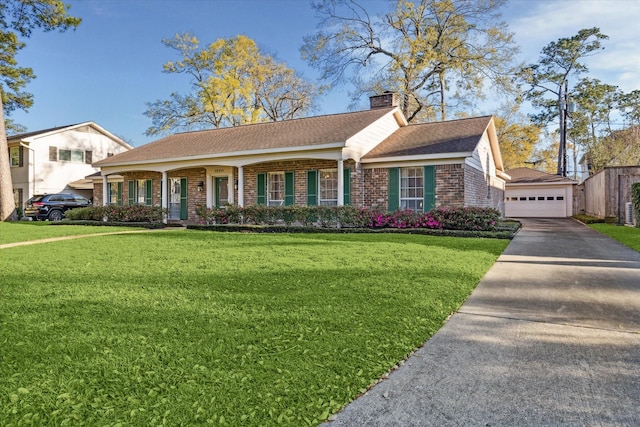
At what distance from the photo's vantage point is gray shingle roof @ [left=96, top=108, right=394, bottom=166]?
16.0 m

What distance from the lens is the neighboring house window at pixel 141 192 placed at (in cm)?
2041

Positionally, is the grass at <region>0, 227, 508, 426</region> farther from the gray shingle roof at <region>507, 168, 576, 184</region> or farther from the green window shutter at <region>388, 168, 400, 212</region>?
the gray shingle roof at <region>507, 168, 576, 184</region>

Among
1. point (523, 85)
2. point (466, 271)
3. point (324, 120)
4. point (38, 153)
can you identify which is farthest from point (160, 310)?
point (523, 85)

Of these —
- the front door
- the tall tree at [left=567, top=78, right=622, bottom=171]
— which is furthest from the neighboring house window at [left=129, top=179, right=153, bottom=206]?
the tall tree at [left=567, top=78, right=622, bottom=171]

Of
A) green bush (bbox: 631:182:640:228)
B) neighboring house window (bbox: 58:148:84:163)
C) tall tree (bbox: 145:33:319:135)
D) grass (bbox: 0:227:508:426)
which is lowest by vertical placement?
grass (bbox: 0:227:508:426)

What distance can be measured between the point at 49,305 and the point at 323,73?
27.1 m

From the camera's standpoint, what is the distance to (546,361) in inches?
121

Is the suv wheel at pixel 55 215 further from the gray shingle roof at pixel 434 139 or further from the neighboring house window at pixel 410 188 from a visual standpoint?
the neighboring house window at pixel 410 188

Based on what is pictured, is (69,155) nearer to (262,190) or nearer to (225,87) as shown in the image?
(225,87)

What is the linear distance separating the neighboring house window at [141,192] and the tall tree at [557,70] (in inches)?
1070

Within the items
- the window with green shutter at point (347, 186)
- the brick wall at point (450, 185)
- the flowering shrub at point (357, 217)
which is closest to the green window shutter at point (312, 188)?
the window with green shutter at point (347, 186)

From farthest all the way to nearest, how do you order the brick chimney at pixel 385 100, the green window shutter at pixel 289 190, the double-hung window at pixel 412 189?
1. the brick chimney at pixel 385 100
2. the green window shutter at pixel 289 190
3. the double-hung window at pixel 412 189

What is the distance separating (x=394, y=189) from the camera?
1512 cm

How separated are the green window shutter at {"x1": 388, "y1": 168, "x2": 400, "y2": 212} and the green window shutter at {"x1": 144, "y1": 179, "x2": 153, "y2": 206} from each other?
1174cm
